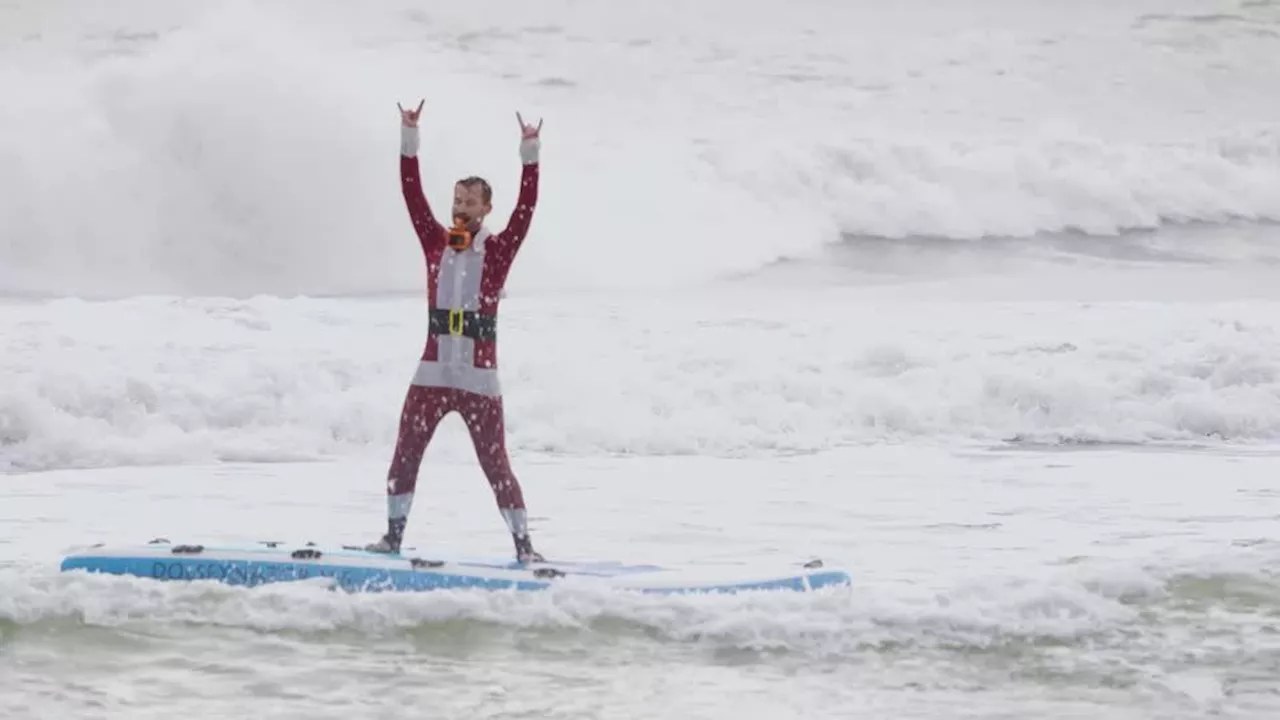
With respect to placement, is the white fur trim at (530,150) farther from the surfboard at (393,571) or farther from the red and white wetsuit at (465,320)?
the surfboard at (393,571)

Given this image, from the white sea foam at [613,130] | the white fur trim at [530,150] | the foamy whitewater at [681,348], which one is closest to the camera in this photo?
the foamy whitewater at [681,348]

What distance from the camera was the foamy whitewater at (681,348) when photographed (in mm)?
3783

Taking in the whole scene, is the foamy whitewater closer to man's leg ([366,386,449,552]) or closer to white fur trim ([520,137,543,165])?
man's leg ([366,386,449,552])

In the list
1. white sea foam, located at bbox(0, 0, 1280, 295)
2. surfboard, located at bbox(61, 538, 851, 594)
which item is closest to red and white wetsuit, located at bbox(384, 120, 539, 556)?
surfboard, located at bbox(61, 538, 851, 594)

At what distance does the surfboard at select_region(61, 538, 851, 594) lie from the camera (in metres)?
4.12

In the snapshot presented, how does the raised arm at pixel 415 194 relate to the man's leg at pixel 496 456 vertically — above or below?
→ above

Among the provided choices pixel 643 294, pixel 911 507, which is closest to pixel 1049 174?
pixel 643 294

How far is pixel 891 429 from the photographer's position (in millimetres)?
8750

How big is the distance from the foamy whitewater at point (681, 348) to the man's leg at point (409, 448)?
0.30m

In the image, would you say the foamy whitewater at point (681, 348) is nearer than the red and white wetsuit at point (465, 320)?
Yes

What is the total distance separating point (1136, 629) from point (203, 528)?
9.63 ft

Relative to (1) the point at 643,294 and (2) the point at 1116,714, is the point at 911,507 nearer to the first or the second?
(2) the point at 1116,714

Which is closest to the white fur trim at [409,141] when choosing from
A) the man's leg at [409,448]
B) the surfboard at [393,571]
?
the man's leg at [409,448]

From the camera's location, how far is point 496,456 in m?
4.18
